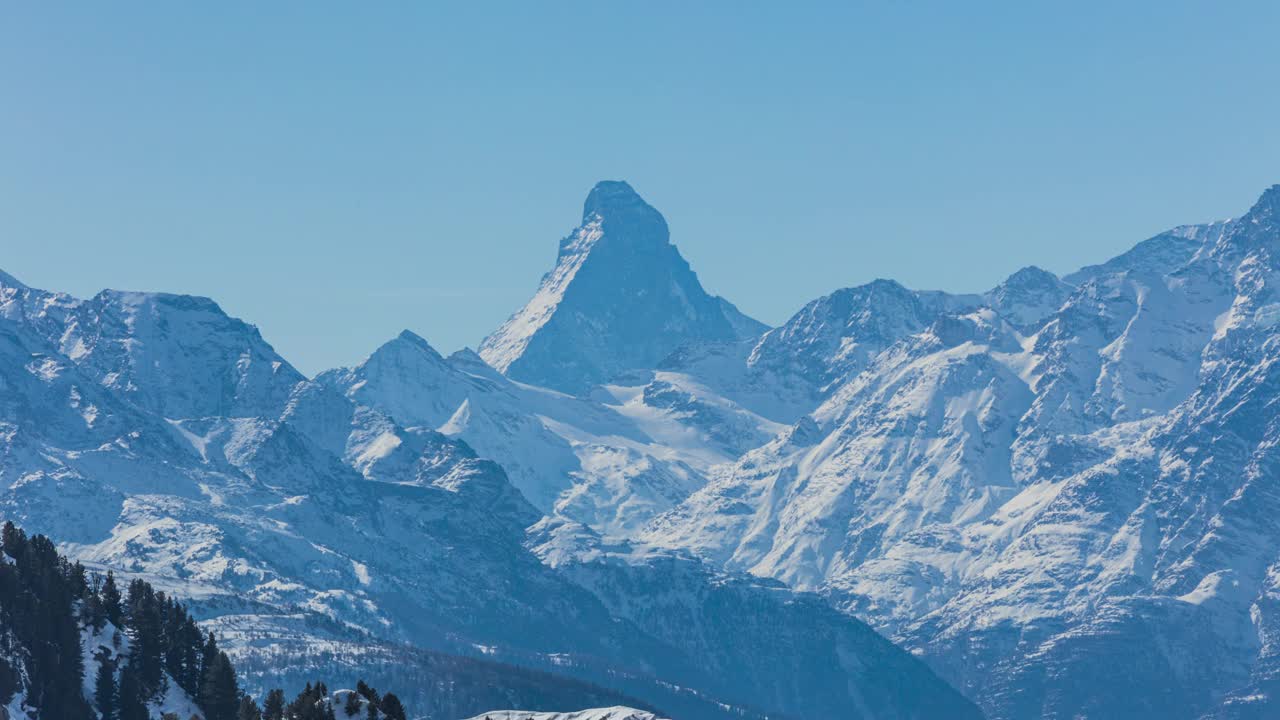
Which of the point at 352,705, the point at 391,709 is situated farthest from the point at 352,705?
the point at 391,709

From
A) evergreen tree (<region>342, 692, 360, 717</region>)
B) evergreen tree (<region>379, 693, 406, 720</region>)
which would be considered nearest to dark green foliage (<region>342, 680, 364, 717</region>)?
evergreen tree (<region>342, 692, 360, 717</region>)

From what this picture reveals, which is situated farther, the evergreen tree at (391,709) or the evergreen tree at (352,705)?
the evergreen tree at (352,705)

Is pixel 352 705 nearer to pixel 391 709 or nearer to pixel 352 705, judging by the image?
pixel 352 705

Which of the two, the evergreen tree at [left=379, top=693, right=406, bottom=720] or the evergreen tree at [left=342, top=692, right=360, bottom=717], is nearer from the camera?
the evergreen tree at [left=379, top=693, right=406, bottom=720]

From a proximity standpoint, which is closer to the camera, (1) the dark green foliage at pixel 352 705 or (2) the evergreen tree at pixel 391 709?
(2) the evergreen tree at pixel 391 709

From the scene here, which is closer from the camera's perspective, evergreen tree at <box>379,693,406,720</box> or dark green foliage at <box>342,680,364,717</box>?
evergreen tree at <box>379,693,406,720</box>

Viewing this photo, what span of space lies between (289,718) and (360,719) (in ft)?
21.4

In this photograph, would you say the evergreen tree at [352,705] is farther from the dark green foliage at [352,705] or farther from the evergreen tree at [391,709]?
the evergreen tree at [391,709]

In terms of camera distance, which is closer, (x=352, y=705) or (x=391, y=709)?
(x=391, y=709)

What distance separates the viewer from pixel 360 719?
19450cm

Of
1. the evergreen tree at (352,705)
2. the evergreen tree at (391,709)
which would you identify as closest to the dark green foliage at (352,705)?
the evergreen tree at (352,705)

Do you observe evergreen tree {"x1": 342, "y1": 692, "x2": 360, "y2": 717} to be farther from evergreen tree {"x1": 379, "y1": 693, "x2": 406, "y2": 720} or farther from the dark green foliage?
evergreen tree {"x1": 379, "y1": 693, "x2": 406, "y2": 720}

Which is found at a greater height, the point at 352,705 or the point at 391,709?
the point at 352,705

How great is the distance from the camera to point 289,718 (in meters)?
197
